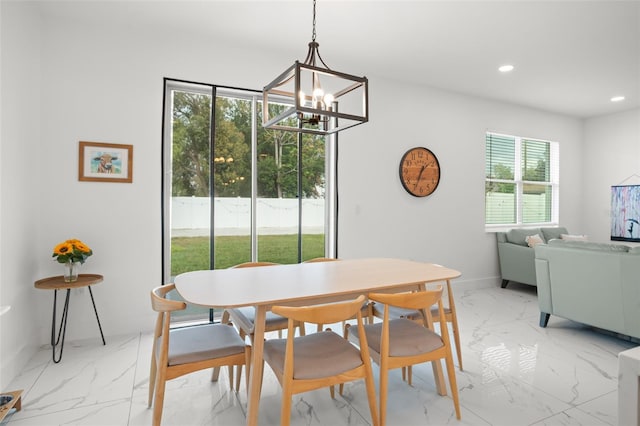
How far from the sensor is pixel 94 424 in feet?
6.25

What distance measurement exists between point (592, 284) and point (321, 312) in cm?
267

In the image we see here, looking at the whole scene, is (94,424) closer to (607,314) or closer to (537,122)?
(607,314)

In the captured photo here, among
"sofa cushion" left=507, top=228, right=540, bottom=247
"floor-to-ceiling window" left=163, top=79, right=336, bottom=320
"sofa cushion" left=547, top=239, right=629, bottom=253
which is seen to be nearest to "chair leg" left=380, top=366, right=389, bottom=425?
"floor-to-ceiling window" left=163, top=79, right=336, bottom=320

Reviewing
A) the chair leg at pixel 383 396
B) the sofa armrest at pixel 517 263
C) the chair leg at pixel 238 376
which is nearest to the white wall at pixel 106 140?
the chair leg at pixel 238 376

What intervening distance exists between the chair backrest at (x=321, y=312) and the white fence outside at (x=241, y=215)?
2198mm

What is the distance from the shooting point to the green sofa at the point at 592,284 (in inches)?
108

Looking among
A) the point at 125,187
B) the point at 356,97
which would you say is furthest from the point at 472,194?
the point at 125,187

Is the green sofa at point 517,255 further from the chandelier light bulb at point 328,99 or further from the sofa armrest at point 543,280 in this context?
the chandelier light bulb at point 328,99

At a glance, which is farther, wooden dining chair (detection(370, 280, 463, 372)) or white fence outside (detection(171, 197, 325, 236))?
white fence outside (detection(171, 197, 325, 236))

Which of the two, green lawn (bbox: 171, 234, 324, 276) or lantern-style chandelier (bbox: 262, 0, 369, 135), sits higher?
lantern-style chandelier (bbox: 262, 0, 369, 135)

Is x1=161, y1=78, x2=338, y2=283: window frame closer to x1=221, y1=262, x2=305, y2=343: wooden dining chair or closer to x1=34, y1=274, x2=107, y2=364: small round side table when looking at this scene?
x1=34, y1=274, x2=107, y2=364: small round side table

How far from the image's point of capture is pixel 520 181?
18.6 ft

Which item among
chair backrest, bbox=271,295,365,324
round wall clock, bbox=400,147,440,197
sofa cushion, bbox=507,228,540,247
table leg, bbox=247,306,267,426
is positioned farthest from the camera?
sofa cushion, bbox=507,228,540,247

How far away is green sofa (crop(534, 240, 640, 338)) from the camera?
275 centimetres
